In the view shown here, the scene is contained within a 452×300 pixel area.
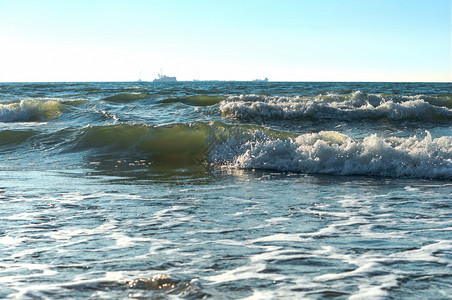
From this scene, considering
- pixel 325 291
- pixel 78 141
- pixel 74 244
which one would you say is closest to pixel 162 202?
pixel 74 244

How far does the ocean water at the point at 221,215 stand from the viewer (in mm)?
3332

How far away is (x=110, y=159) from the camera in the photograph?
35.5ft

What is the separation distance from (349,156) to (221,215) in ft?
13.8

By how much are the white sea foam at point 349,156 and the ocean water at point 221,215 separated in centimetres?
2

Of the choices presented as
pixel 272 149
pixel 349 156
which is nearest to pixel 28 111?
pixel 272 149

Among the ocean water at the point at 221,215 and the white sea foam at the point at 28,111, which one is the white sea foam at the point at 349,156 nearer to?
the ocean water at the point at 221,215

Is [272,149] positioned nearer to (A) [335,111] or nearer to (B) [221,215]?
(B) [221,215]

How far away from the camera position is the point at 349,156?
29.2 feet

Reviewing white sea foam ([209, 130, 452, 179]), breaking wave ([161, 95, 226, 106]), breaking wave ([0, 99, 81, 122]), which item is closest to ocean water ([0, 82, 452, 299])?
white sea foam ([209, 130, 452, 179])

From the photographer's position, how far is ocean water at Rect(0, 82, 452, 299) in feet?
10.9

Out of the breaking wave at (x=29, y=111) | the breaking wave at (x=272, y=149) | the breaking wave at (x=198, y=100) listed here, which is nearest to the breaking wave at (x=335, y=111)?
the breaking wave at (x=198, y=100)

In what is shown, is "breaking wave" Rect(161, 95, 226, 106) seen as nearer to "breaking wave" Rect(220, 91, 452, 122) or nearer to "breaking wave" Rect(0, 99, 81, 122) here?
"breaking wave" Rect(220, 91, 452, 122)

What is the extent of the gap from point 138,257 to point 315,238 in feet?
4.83

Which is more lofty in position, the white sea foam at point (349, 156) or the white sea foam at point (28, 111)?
the white sea foam at point (28, 111)
